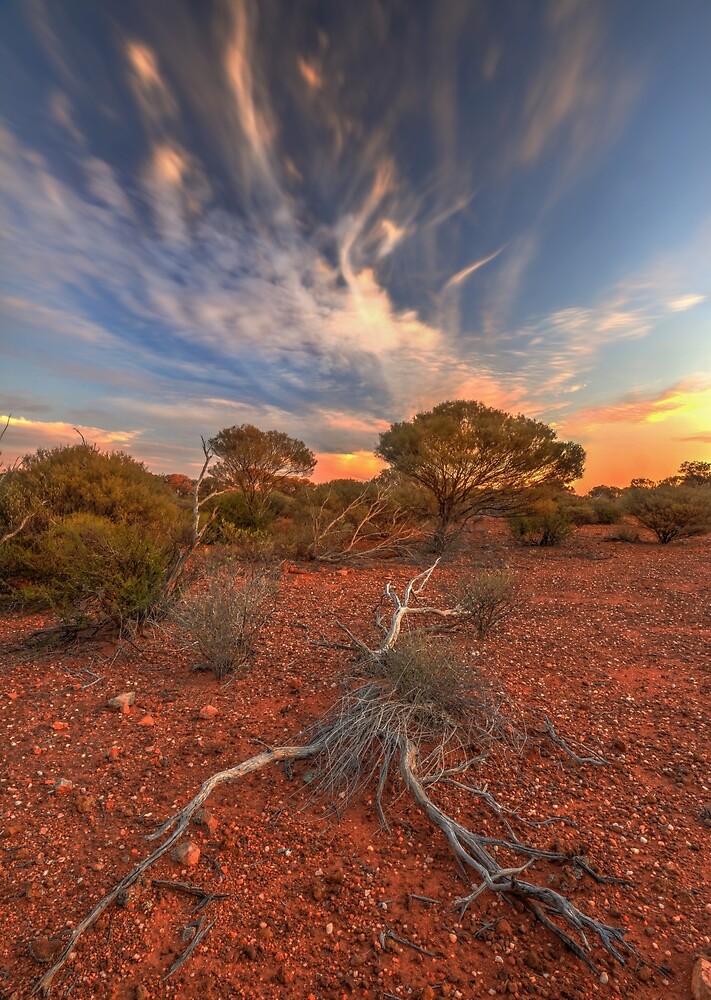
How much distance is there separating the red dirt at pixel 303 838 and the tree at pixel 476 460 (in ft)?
29.0

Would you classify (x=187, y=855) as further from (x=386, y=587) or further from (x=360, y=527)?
(x=360, y=527)

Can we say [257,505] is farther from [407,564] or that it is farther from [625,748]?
[625,748]

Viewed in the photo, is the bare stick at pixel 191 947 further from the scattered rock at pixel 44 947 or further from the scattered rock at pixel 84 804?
the scattered rock at pixel 84 804

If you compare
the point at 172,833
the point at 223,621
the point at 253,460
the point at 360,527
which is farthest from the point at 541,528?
the point at 172,833

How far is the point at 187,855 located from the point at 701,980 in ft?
7.64

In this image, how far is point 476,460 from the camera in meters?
13.7

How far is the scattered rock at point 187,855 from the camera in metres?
2.46

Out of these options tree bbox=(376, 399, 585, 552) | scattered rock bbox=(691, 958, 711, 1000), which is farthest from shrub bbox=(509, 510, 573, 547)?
scattered rock bbox=(691, 958, 711, 1000)

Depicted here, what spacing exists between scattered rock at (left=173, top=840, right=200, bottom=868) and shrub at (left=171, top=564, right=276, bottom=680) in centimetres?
205

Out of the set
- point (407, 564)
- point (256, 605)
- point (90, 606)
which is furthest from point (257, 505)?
point (256, 605)

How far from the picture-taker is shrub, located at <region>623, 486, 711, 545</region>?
14719mm

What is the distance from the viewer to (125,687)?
14.5 ft

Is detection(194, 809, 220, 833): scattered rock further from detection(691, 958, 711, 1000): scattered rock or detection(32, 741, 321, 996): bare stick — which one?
detection(691, 958, 711, 1000): scattered rock

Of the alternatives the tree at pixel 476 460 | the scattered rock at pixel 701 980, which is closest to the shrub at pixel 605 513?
the tree at pixel 476 460
